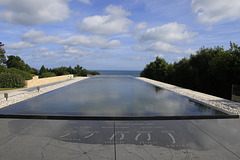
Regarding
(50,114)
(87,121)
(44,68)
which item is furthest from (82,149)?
(44,68)

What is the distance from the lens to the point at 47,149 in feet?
11.6

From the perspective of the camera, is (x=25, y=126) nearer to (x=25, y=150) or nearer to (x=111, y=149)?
(x=25, y=150)

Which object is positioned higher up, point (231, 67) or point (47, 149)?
point (231, 67)

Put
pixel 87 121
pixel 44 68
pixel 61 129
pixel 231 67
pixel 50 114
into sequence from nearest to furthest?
pixel 61 129
pixel 87 121
pixel 50 114
pixel 231 67
pixel 44 68

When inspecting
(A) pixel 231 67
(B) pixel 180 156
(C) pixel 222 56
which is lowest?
(B) pixel 180 156

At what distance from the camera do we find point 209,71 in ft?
72.4

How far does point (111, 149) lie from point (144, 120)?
2.09m

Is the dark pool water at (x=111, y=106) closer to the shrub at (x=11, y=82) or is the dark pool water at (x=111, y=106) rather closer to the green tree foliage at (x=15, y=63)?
the shrub at (x=11, y=82)

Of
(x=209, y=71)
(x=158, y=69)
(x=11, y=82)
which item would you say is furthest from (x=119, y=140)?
(x=158, y=69)

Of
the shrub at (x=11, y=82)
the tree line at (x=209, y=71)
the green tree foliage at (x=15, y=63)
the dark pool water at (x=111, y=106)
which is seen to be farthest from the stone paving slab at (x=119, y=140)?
the green tree foliage at (x=15, y=63)

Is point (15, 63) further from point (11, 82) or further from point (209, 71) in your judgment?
point (209, 71)

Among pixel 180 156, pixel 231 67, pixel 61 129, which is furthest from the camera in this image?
pixel 231 67

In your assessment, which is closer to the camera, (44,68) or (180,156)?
(180,156)

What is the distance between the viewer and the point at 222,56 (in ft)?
60.5
